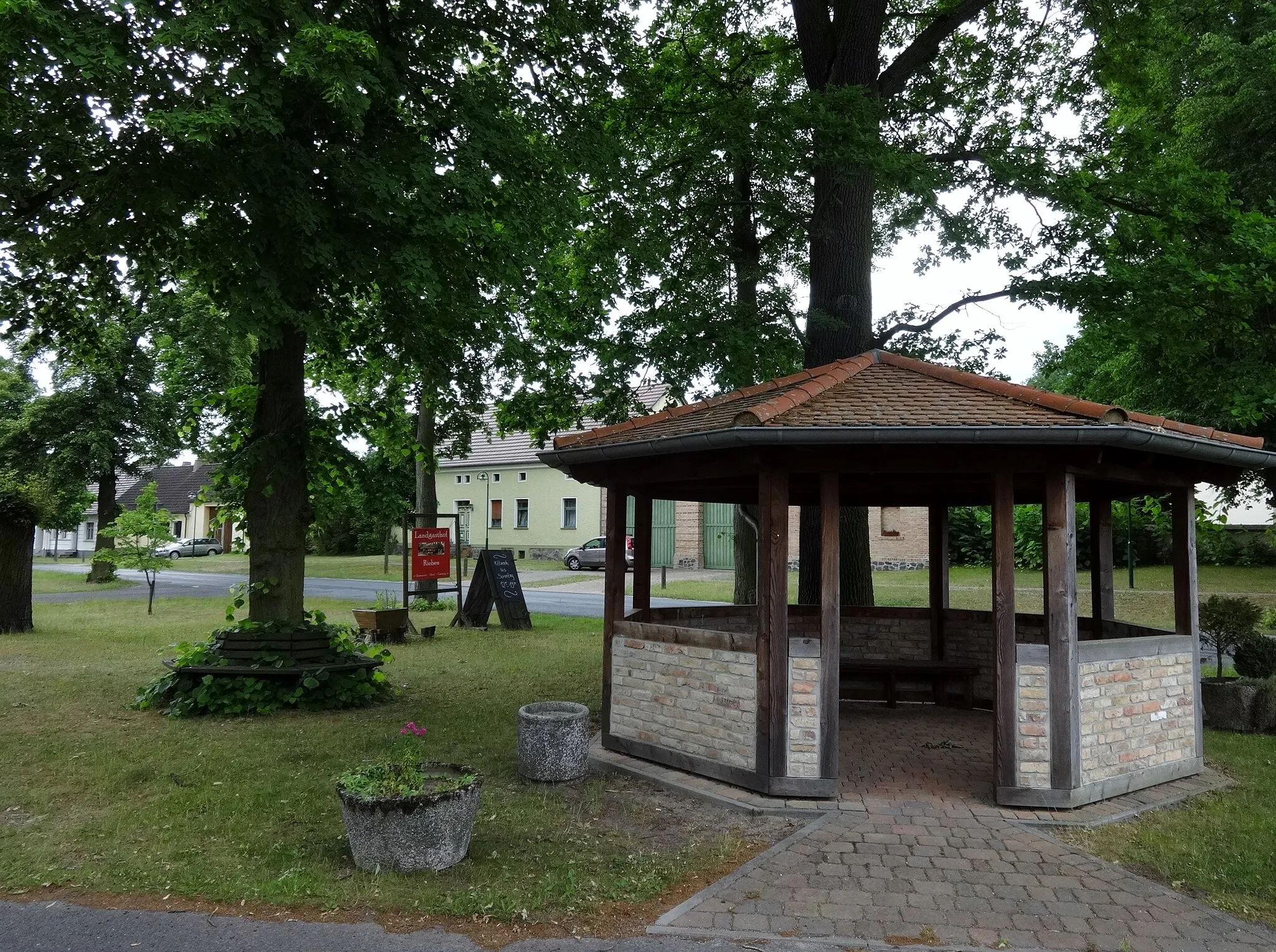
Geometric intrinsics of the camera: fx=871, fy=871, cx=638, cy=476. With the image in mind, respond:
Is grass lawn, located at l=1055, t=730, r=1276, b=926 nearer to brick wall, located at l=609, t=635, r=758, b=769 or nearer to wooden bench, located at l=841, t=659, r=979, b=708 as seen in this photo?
brick wall, located at l=609, t=635, r=758, b=769

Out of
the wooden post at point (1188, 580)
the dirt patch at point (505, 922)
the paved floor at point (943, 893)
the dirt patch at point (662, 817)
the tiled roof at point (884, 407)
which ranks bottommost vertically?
the dirt patch at point (662, 817)

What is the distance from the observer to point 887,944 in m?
4.11

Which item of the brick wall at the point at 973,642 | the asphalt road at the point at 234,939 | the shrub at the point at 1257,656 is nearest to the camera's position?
the asphalt road at the point at 234,939

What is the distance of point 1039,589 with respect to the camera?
2209 centimetres

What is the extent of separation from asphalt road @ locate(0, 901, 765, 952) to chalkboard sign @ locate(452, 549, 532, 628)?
1247 cm

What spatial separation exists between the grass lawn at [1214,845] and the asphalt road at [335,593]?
1198 centimetres

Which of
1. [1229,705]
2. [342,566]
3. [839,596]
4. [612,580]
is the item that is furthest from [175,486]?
[1229,705]

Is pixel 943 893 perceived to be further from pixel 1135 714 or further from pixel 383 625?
pixel 383 625

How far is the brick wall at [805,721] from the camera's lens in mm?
6277

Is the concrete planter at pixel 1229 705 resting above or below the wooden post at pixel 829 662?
below

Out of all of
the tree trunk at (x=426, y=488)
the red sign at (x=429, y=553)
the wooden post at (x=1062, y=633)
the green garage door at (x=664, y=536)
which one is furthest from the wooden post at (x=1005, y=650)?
the green garage door at (x=664, y=536)

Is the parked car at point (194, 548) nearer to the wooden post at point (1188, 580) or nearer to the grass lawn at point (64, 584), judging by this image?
the grass lawn at point (64, 584)

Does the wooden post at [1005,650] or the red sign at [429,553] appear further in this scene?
the red sign at [429,553]

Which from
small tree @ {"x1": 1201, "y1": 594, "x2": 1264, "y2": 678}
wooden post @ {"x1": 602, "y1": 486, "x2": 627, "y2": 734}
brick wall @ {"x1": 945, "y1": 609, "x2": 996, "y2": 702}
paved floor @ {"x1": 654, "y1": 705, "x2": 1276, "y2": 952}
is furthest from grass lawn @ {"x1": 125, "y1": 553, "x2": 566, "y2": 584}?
paved floor @ {"x1": 654, "y1": 705, "x2": 1276, "y2": 952}
